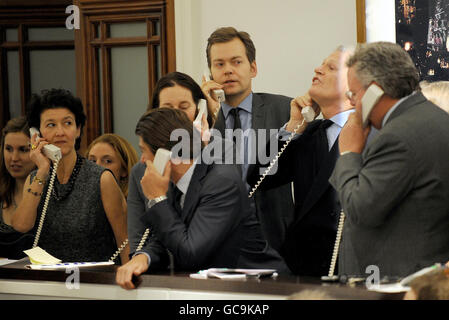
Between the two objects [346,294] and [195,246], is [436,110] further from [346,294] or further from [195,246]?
[195,246]

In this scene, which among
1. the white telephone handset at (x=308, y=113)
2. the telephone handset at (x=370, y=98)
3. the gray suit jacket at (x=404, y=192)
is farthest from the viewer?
the white telephone handset at (x=308, y=113)

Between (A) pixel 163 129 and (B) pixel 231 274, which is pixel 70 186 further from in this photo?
(B) pixel 231 274

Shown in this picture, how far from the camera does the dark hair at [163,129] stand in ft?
10.00

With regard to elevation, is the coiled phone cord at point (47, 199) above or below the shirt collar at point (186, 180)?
below

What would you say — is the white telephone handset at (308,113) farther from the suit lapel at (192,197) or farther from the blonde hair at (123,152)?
the blonde hair at (123,152)

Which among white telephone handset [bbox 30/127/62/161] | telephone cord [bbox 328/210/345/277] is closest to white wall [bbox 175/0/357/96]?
white telephone handset [bbox 30/127/62/161]

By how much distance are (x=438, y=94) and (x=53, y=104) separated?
1.98 m

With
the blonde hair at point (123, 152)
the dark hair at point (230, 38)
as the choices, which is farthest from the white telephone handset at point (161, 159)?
the blonde hair at point (123, 152)

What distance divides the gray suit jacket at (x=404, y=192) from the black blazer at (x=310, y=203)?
2.37 feet

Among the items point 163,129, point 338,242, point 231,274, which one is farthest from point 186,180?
point 338,242

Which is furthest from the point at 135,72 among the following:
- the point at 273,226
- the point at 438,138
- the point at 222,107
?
the point at 438,138

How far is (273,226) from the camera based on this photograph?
3963mm

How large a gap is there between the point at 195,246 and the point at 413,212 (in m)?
0.80

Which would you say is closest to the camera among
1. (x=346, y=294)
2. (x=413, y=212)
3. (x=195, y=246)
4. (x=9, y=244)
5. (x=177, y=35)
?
(x=346, y=294)
